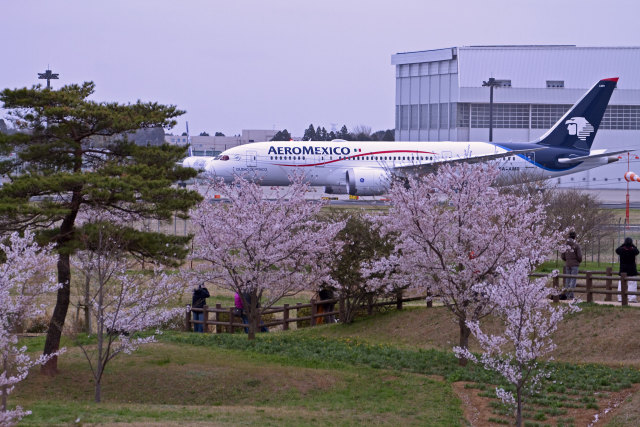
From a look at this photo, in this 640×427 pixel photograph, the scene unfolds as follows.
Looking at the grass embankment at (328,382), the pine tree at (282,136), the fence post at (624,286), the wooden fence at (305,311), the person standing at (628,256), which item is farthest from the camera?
the pine tree at (282,136)

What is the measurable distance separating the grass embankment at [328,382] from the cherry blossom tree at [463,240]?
1.68 metres

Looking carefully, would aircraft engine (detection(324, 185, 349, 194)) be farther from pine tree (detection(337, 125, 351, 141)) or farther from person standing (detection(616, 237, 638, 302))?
pine tree (detection(337, 125, 351, 141))

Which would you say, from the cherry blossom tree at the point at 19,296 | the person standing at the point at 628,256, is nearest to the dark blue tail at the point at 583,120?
the person standing at the point at 628,256

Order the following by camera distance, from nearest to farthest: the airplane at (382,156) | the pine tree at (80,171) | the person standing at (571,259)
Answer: the pine tree at (80,171) < the person standing at (571,259) < the airplane at (382,156)

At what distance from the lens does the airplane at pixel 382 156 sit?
52844 mm

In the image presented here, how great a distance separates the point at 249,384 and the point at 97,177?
204 inches

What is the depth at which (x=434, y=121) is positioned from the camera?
268 ft

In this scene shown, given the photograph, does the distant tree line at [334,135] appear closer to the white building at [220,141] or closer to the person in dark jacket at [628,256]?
the white building at [220,141]

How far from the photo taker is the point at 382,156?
54281 mm

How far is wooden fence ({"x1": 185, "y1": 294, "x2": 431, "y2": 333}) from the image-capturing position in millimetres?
25078

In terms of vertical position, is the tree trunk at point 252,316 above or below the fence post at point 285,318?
above

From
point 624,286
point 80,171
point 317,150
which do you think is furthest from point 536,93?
point 80,171

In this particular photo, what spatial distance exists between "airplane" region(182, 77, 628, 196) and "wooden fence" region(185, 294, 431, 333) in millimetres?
24721

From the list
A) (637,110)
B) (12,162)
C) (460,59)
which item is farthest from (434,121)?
(12,162)
